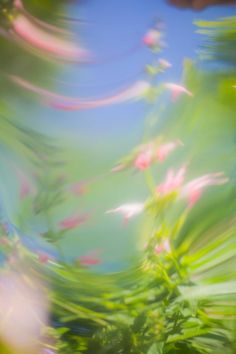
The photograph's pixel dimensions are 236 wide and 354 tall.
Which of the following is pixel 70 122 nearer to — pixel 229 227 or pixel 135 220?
pixel 135 220

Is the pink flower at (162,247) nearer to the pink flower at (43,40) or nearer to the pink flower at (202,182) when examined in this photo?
the pink flower at (202,182)

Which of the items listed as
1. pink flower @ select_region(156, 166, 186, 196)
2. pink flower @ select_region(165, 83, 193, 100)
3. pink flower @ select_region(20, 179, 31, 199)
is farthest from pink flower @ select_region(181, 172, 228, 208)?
pink flower @ select_region(20, 179, 31, 199)

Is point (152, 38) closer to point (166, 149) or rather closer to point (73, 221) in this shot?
point (166, 149)

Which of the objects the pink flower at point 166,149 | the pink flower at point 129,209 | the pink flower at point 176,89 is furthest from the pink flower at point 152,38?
the pink flower at point 129,209

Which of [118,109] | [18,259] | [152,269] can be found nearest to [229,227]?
[152,269]

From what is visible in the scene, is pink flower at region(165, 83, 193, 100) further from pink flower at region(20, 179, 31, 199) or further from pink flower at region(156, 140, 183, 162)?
pink flower at region(20, 179, 31, 199)

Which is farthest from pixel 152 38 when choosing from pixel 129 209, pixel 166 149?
pixel 129 209
